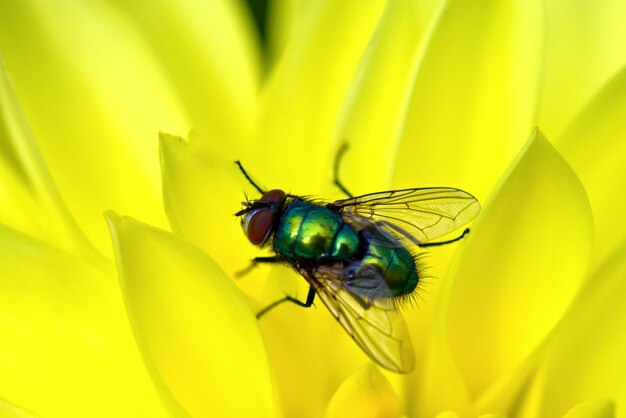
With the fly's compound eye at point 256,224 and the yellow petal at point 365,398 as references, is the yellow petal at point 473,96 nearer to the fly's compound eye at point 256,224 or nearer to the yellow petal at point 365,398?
the fly's compound eye at point 256,224

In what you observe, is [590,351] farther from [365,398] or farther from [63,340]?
[63,340]

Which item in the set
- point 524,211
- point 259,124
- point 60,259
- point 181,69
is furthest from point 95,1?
point 524,211

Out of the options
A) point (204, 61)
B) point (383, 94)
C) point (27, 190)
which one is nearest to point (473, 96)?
point (383, 94)

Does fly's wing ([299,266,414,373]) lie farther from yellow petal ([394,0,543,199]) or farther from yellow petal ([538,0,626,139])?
yellow petal ([538,0,626,139])

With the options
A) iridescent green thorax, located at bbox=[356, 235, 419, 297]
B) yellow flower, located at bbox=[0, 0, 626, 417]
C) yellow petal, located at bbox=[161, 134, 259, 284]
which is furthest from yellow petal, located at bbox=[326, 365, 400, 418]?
yellow petal, located at bbox=[161, 134, 259, 284]

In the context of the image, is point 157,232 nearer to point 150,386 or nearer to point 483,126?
point 150,386

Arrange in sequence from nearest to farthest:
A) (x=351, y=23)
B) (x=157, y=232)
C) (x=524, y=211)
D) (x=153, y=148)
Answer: (x=157, y=232), (x=524, y=211), (x=351, y=23), (x=153, y=148)
